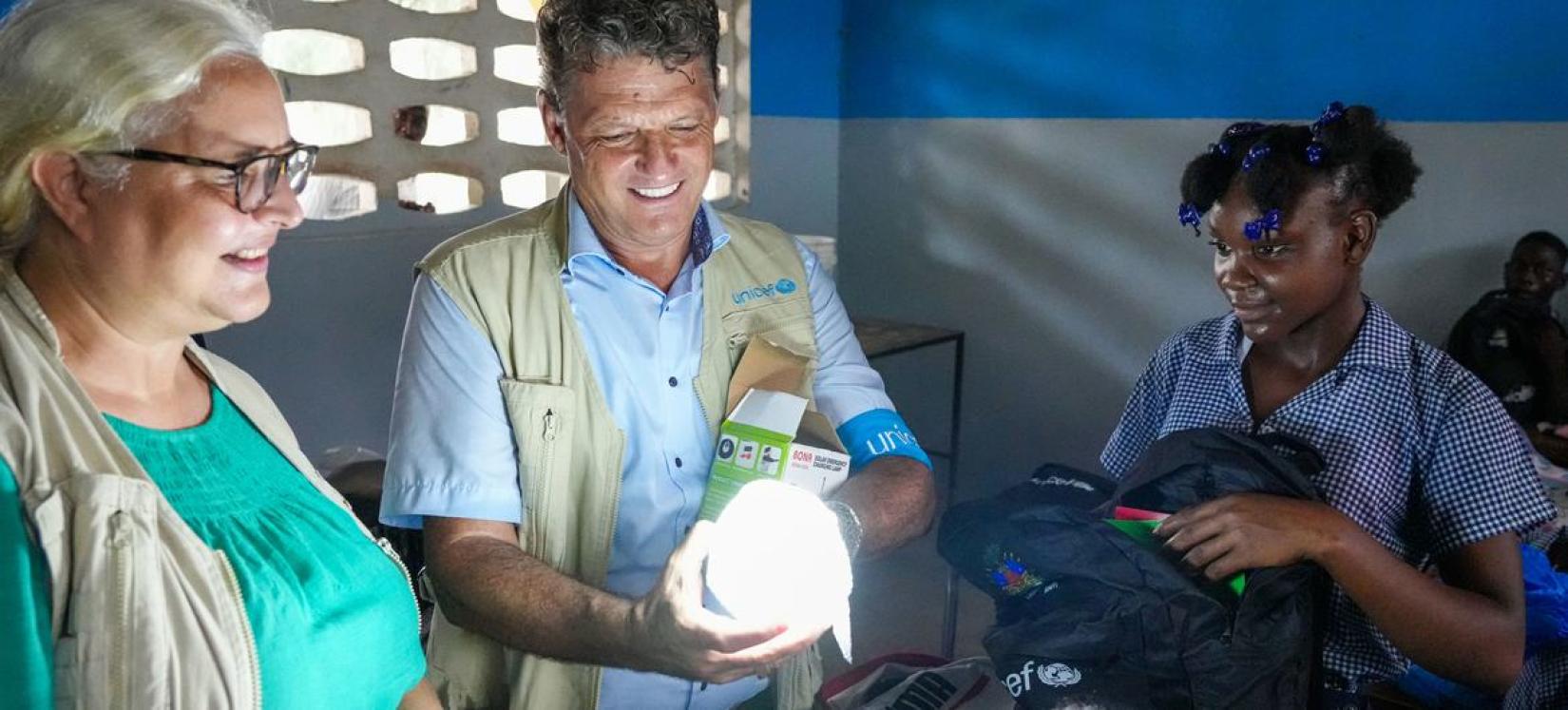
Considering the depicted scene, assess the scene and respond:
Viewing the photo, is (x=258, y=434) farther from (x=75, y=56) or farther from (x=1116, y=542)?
(x=1116, y=542)

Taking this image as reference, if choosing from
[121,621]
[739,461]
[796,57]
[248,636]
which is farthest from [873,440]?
[796,57]

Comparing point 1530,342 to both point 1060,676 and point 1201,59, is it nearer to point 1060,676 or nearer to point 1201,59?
point 1201,59

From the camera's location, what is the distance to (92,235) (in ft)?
3.66

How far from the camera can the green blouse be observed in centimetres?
115

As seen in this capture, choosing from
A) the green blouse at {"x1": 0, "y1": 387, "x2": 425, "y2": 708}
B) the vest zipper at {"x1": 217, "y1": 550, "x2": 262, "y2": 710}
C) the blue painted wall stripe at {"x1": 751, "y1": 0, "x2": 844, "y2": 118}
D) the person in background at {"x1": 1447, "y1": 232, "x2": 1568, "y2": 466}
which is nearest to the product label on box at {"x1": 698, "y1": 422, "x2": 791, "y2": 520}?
the green blouse at {"x1": 0, "y1": 387, "x2": 425, "y2": 708}

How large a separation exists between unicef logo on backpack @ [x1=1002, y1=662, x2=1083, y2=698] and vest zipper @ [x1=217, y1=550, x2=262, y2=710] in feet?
3.53

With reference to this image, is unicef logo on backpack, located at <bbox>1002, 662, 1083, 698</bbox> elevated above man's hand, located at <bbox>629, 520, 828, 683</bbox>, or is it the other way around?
man's hand, located at <bbox>629, 520, 828, 683</bbox>

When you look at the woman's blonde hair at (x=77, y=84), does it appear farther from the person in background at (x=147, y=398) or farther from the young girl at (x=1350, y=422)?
the young girl at (x=1350, y=422)

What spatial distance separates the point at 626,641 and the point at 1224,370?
119cm

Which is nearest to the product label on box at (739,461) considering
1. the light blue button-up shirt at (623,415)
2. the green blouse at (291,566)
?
the light blue button-up shirt at (623,415)

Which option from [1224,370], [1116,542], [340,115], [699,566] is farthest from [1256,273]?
[340,115]

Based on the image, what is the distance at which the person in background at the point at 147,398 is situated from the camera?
98 cm

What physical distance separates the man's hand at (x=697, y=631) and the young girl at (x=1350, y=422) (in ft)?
2.33

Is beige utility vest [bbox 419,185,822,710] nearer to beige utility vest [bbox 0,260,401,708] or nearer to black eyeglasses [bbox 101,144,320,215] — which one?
black eyeglasses [bbox 101,144,320,215]
